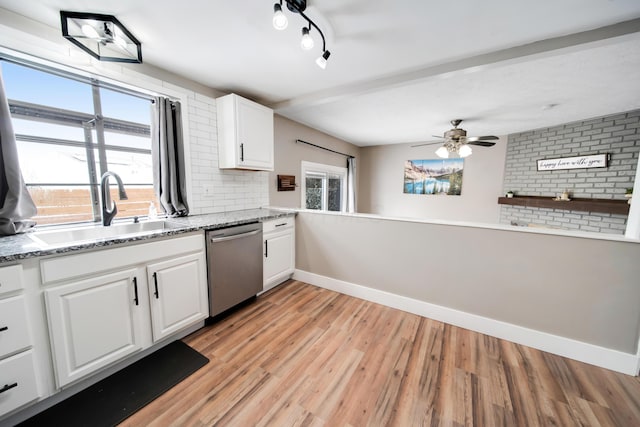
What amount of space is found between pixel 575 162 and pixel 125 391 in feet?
18.8

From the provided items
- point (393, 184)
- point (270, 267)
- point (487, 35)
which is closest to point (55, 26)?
point (270, 267)

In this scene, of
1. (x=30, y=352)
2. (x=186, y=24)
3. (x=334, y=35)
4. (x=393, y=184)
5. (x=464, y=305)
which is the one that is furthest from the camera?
(x=393, y=184)

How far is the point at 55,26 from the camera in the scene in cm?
157

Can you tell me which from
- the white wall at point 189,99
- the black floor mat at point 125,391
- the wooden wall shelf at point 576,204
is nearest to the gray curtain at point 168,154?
the white wall at point 189,99

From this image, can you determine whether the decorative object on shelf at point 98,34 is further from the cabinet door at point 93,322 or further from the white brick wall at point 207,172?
the cabinet door at point 93,322

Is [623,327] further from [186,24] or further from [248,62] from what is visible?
[186,24]

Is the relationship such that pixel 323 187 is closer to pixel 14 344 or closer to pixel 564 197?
pixel 564 197

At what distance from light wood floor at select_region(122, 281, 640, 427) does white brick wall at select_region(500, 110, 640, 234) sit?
2.80 metres

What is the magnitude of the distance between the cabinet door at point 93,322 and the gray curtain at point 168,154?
0.92 metres

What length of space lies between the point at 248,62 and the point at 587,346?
11.3 ft

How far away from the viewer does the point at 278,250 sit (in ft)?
8.66

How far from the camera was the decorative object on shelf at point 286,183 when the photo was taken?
3.42 meters

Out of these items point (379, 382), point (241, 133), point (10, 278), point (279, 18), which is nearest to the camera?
point (10, 278)

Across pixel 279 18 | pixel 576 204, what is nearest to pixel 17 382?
pixel 279 18
